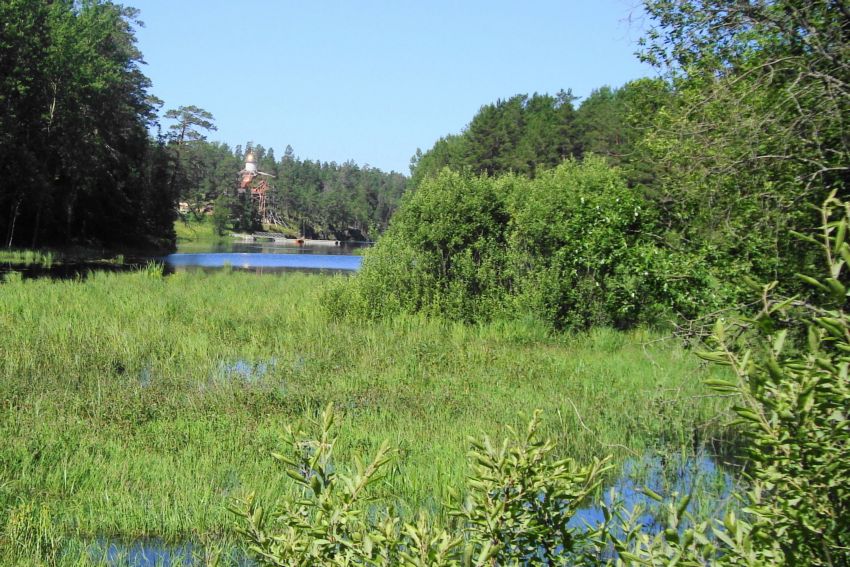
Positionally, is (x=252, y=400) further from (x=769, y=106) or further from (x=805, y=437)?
(x=805, y=437)

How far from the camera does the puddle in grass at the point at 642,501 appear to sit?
5219 millimetres

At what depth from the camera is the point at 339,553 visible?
222 cm

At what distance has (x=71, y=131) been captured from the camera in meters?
41.6

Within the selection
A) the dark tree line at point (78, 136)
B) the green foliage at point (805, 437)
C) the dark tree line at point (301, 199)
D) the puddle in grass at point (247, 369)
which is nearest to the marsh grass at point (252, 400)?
the puddle in grass at point (247, 369)

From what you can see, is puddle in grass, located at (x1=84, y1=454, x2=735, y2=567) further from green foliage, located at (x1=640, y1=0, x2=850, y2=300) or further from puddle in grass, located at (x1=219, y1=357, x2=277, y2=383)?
puddle in grass, located at (x1=219, y1=357, x2=277, y2=383)

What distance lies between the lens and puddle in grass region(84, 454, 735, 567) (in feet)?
17.1

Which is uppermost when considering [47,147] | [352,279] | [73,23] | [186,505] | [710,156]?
[73,23]

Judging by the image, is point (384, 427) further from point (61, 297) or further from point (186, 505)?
point (61, 297)

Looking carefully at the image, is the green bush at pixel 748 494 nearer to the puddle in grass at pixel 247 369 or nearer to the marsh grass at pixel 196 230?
the puddle in grass at pixel 247 369

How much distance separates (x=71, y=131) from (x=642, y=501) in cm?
4251

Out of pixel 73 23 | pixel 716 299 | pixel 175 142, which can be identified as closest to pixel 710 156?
pixel 716 299

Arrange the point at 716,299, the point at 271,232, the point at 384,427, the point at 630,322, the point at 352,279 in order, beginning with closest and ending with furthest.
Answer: the point at 384,427 < the point at 716,299 < the point at 630,322 < the point at 352,279 < the point at 271,232

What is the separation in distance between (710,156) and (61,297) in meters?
16.1

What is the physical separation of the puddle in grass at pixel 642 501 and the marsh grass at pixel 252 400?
0.22 meters
